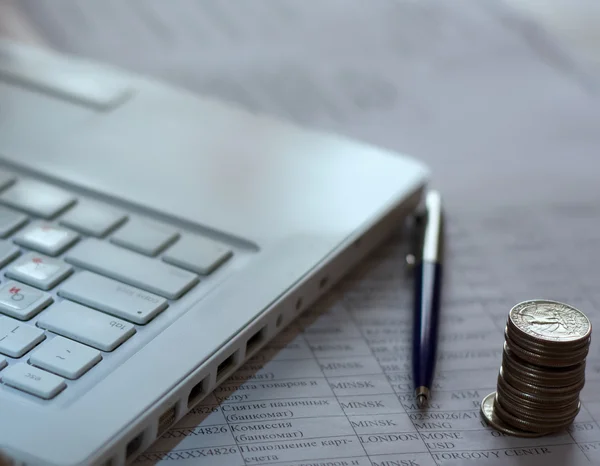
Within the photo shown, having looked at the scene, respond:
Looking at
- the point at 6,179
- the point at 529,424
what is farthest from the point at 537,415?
the point at 6,179

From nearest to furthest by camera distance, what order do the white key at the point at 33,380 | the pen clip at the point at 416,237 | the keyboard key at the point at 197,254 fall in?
Answer: 1. the white key at the point at 33,380
2. the keyboard key at the point at 197,254
3. the pen clip at the point at 416,237

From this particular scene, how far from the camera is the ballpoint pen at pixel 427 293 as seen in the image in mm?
504

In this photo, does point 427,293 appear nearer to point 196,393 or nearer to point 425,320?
point 425,320

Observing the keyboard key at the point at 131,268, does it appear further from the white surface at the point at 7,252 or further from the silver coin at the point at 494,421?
the silver coin at the point at 494,421

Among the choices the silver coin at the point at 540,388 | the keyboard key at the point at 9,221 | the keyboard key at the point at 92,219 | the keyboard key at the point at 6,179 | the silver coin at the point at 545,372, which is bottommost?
the silver coin at the point at 540,388

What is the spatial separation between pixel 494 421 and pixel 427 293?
0.37 feet

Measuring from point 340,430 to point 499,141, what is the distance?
43cm

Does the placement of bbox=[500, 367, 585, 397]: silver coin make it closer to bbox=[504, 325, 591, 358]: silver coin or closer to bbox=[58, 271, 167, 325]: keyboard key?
bbox=[504, 325, 591, 358]: silver coin

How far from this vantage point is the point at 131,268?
51 centimetres

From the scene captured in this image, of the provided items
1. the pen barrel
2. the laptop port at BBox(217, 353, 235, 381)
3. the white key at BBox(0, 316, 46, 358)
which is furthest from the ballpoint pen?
the white key at BBox(0, 316, 46, 358)

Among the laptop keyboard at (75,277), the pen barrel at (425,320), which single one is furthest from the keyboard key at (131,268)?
the pen barrel at (425,320)

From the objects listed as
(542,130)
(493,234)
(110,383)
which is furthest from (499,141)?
(110,383)

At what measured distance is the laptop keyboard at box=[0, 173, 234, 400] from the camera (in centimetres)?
44

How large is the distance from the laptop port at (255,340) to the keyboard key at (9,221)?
17 cm
